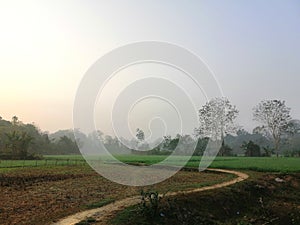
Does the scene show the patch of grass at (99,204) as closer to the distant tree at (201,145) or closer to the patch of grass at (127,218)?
the patch of grass at (127,218)

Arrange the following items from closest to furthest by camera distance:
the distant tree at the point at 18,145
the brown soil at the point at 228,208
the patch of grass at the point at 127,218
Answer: the patch of grass at the point at 127,218 → the brown soil at the point at 228,208 → the distant tree at the point at 18,145

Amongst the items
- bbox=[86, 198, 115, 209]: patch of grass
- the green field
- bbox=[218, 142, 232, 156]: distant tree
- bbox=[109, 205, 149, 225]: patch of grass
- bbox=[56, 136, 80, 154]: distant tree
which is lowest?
bbox=[109, 205, 149, 225]: patch of grass

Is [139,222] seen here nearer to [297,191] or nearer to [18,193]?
[18,193]

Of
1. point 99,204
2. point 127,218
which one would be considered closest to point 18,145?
point 99,204

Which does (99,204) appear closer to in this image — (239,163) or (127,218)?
(127,218)

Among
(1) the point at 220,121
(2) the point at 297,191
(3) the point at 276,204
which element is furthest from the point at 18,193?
(1) the point at 220,121

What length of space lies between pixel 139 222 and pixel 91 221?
4.20ft

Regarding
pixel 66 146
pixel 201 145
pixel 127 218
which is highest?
pixel 66 146

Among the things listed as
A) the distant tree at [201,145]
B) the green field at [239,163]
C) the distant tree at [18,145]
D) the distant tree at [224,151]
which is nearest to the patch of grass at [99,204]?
the green field at [239,163]

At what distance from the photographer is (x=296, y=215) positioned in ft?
39.0

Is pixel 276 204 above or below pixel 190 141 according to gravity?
below

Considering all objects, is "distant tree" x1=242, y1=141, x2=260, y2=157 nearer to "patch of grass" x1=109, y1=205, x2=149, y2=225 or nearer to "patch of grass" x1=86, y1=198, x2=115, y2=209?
"patch of grass" x1=86, y1=198, x2=115, y2=209

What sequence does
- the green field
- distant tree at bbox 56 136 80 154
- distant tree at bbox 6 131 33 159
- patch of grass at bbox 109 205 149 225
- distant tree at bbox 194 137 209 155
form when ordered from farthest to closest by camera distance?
1. distant tree at bbox 56 136 80 154
2. distant tree at bbox 194 137 209 155
3. distant tree at bbox 6 131 33 159
4. the green field
5. patch of grass at bbox 109 205 149 225

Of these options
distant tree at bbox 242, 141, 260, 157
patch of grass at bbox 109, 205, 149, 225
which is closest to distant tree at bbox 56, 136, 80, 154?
distant tree at bbox 242, 141, 260, 157
